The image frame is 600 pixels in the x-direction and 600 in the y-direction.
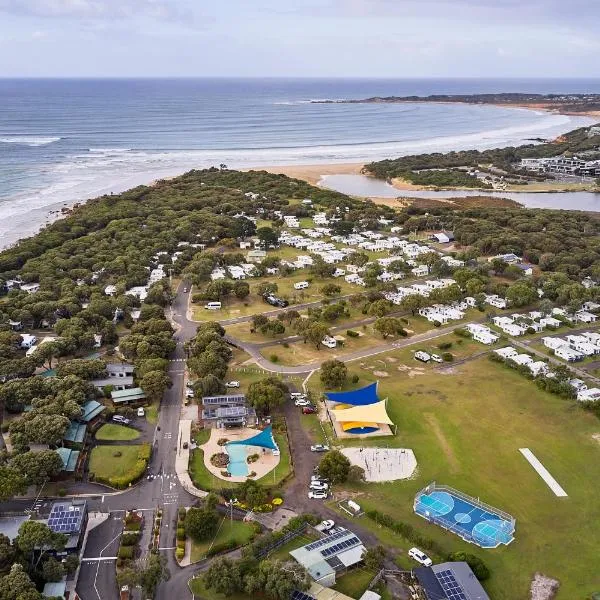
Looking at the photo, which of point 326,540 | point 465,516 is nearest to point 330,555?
point 326,540

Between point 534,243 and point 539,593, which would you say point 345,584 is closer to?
point 539,593

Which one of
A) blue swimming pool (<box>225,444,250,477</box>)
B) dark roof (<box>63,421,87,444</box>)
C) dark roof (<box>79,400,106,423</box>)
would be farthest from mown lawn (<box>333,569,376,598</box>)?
dark roof (<box>79,400,106,423</box>)

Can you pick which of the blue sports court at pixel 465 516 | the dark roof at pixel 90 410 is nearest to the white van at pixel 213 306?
the dark roof at pixel 90 410

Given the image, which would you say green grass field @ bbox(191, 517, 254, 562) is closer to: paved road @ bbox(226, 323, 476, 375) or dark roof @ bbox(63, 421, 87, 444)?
dark roof @ bbox(63, 421, 87, 444)

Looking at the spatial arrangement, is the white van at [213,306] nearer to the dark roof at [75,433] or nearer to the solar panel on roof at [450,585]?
the dark roof at [75,433]

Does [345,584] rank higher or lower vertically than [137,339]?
lower

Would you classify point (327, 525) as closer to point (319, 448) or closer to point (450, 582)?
point (450, 582)

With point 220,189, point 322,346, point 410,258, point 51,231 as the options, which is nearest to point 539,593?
point 322,346

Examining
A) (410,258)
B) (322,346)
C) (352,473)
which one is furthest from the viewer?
(410,258)
